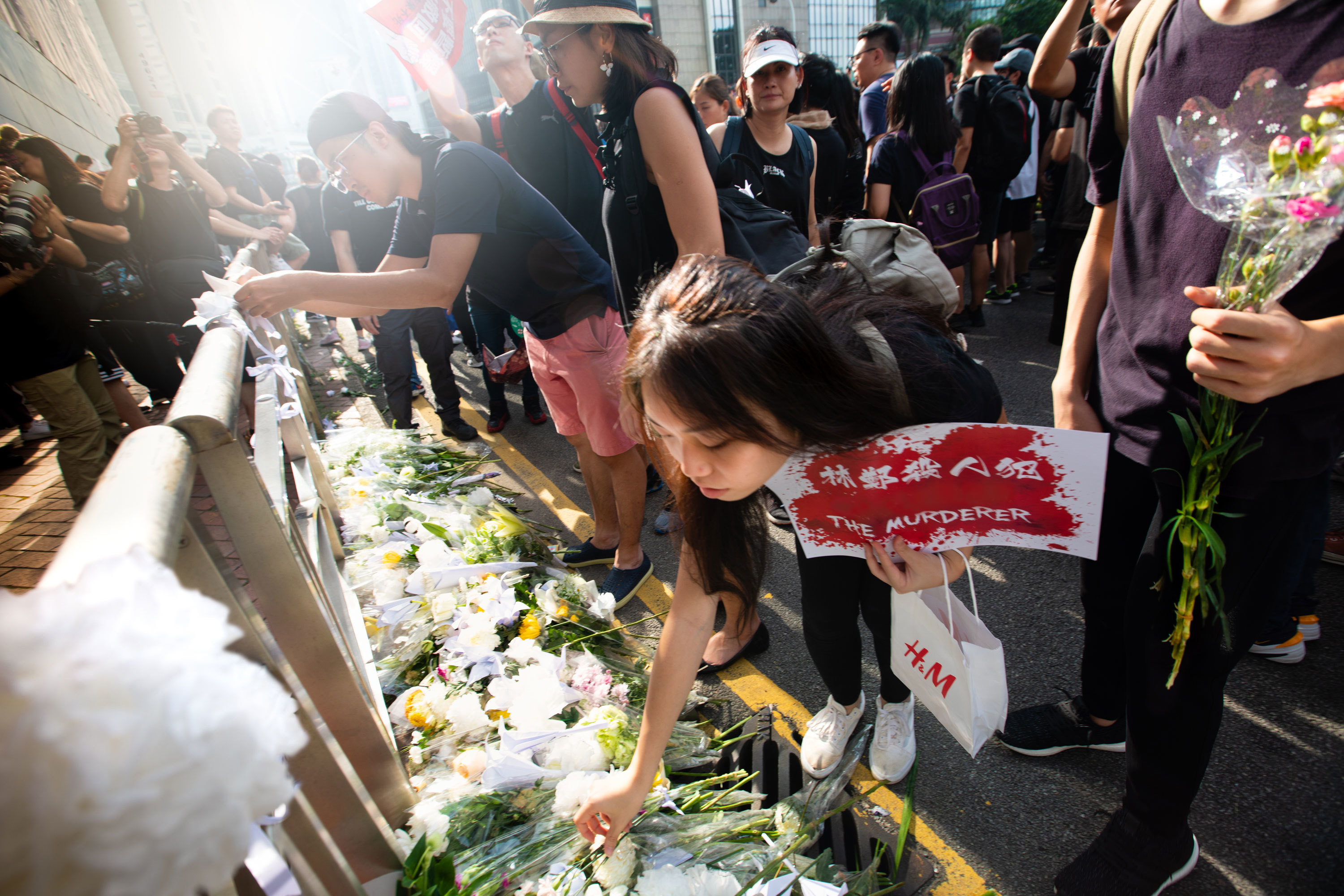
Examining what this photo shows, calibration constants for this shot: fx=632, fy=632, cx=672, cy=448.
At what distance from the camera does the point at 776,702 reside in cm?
Answer: 215

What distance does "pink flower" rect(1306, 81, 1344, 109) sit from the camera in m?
0.78

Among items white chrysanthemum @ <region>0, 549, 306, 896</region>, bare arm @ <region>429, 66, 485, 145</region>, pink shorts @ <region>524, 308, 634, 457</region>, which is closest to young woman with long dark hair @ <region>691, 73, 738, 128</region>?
bare arm @ <region>429, 66, 485, 145</region>

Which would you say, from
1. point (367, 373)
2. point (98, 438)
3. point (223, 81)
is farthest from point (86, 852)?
point (223, 81)

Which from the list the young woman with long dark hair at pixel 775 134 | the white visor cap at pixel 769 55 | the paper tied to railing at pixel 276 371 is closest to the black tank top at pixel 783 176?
the young woman with long dark hair at pixel 775 134

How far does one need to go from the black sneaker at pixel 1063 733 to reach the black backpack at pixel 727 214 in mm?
1568

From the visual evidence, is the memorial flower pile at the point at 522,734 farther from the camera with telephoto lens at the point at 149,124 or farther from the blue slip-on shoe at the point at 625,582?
the camera with telephoto lens at the point at 149,124

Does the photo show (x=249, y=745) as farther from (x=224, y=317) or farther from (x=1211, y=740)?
(x=1211, y=740)

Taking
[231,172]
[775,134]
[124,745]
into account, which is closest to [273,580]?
[124,745]

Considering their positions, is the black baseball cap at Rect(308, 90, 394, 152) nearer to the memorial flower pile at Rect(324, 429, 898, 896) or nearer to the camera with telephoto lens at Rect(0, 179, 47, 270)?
the memorial flower pile at Rect(324, 429, 898, 896)

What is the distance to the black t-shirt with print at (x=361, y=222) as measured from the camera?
4305mm

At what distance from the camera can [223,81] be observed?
22547 millimetres

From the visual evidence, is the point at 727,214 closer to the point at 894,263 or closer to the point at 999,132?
the point at 894,263

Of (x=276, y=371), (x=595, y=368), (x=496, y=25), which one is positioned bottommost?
(x=595, y=368)

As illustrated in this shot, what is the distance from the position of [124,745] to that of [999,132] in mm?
5358
